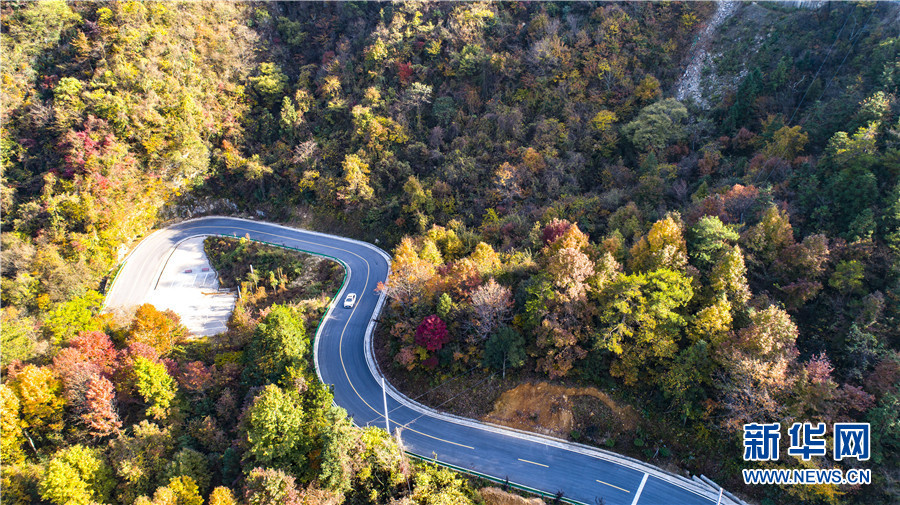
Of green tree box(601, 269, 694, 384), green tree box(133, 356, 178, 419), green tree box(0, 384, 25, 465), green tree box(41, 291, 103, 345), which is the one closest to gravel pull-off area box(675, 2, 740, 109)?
green tree box(601, 269, 694, 384)

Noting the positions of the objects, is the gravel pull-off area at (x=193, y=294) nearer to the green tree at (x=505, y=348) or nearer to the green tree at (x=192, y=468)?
the green tree at (x=192, y=468)

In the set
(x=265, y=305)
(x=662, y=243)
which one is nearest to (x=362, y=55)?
(x=265, y=305)

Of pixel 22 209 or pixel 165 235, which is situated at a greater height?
pixel 22 209


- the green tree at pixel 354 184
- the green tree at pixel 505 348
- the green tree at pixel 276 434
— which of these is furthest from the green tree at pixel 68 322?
the green tree at pixel 505 348

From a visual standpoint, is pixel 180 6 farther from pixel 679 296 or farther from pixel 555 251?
pixel 679 296

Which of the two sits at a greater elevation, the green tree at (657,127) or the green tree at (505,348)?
the green tree at (657,127)

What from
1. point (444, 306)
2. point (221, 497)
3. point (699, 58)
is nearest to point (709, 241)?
point (444, 306)

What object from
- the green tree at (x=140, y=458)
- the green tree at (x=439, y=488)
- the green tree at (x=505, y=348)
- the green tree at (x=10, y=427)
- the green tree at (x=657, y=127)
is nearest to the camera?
the green tree at (x=439, y=488)
